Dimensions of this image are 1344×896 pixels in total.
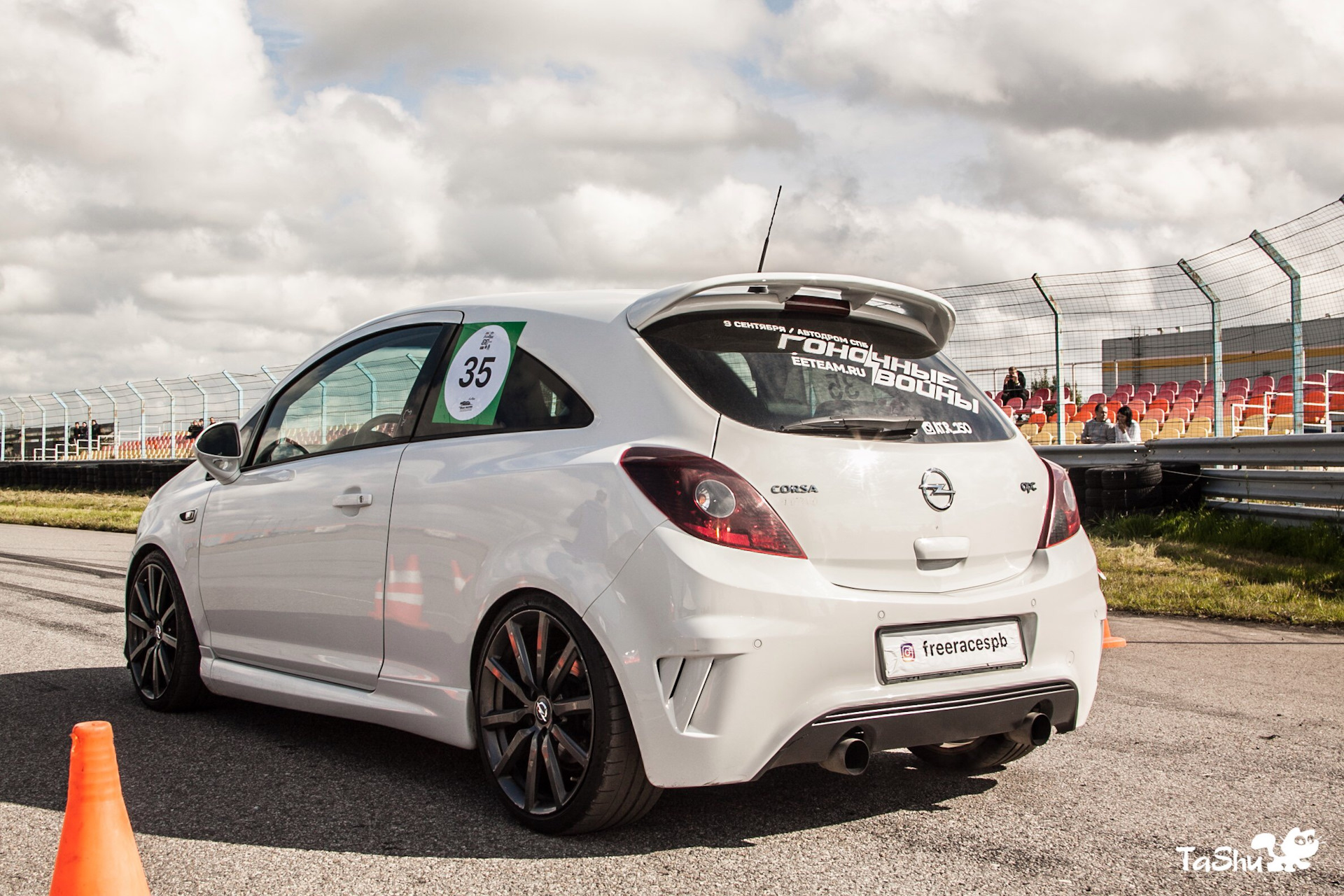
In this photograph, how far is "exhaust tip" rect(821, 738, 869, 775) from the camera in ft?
10.7

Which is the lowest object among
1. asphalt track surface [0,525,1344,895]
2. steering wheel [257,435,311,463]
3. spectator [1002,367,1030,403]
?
asphalt track surface [0,525,1344,895]

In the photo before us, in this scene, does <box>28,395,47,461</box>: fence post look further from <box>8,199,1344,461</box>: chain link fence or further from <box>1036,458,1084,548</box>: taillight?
<box>1036,458,1084,548</box>: taillight

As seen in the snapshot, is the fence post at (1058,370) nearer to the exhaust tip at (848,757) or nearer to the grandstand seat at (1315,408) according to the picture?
the grandstand seat at (1315,408)

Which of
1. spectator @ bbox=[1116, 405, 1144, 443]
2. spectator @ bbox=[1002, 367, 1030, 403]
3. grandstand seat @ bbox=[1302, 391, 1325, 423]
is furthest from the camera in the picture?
grandstand seat @ bbox=[1302, 391, 1325, 423]

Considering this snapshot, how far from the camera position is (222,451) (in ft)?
16.6

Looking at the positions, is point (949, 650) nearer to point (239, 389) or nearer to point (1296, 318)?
point (1296, 318)

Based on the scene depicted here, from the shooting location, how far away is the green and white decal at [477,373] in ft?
13.0

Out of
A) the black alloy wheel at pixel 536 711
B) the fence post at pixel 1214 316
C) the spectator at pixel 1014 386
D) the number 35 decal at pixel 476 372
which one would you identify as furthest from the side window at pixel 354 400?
the spectator at pixel 1014 386

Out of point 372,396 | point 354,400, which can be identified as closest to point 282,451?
point 354,400

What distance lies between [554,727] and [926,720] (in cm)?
102

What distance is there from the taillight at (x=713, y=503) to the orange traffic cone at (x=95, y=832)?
55.9 inches

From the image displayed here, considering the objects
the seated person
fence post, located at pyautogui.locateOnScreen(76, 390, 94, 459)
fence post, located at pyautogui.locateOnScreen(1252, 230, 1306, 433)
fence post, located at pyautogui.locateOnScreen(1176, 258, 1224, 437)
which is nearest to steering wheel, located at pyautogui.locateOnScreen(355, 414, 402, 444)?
fence post, located at pyautogui.locateOnScreen(1252, 230, 1306, 433)

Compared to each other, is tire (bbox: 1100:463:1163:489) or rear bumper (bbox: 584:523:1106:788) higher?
tire (bbox: 1100:463:1163:489)

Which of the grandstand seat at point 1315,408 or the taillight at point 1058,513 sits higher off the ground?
the grandstand seat at point 1315,408
